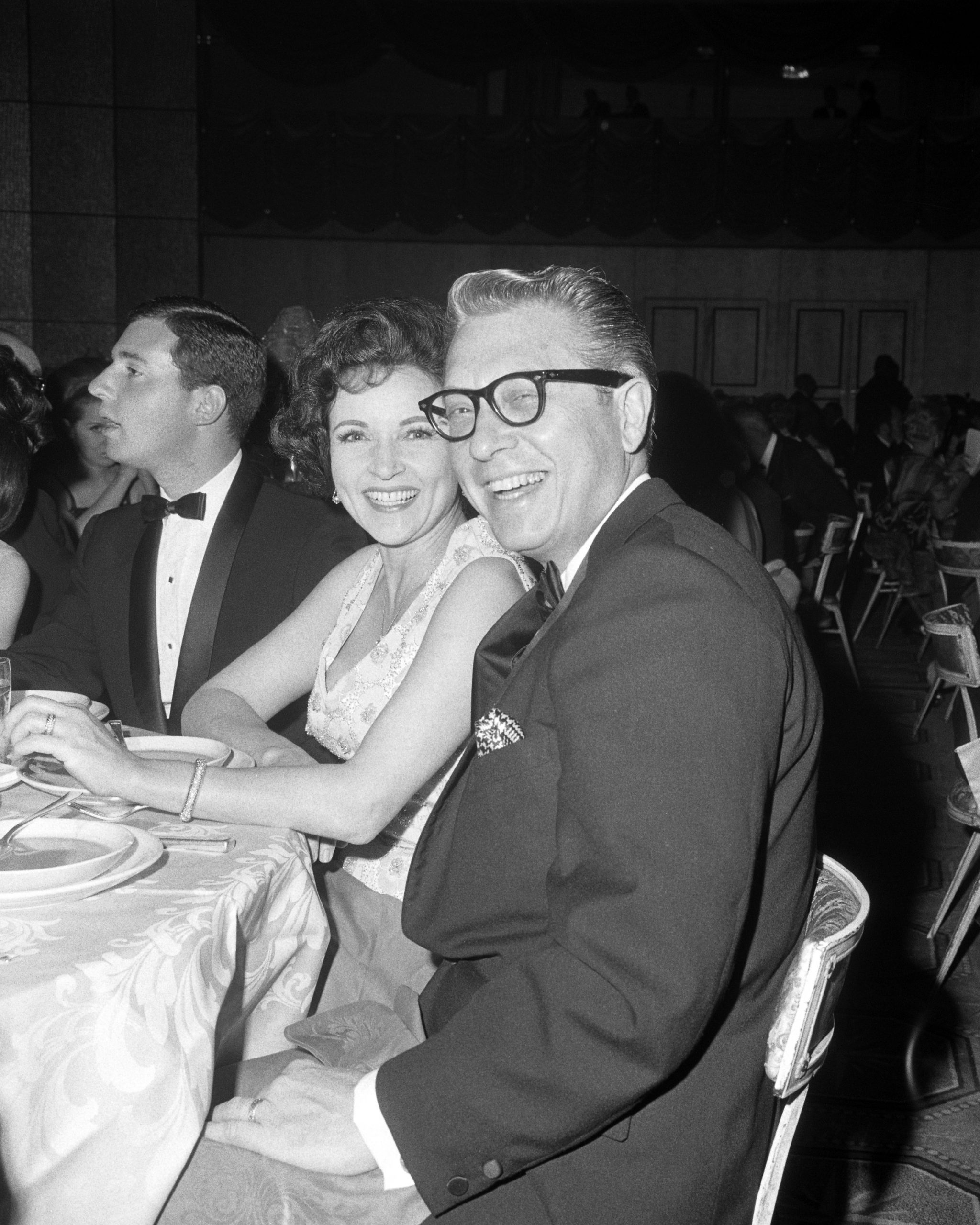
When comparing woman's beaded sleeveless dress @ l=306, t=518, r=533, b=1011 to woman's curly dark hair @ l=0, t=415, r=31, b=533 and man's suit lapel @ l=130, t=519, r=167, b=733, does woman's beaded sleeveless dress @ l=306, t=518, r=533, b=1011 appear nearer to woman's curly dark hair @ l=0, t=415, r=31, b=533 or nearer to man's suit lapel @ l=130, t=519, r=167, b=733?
man's suit lapel @ l=130, t=519, r=167, b=733

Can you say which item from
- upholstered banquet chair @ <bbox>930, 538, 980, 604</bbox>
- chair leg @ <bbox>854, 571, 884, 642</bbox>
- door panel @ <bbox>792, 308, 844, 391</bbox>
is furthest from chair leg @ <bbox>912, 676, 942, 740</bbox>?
door panel @ <bbox>792, 308, 844, 391</bbox>

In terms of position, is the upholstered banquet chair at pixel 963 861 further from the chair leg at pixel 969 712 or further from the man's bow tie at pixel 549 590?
the man's bow tie at pixel 549 590

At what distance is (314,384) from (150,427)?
0.70m

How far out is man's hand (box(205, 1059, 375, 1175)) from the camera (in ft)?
3.98

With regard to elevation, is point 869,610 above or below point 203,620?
below

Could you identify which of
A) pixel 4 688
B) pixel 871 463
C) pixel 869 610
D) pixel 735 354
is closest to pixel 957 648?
pixel 4 688

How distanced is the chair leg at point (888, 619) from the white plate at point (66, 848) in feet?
24.1

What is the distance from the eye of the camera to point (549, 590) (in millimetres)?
1449

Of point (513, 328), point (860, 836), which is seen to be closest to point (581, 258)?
point (860, 836)

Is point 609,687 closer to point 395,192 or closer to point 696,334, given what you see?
point 395,192

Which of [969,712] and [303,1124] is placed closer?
[303,1124]

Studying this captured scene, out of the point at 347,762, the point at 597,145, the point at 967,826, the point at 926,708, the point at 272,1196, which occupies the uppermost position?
the point at 597,145

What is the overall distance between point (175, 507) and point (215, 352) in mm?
347

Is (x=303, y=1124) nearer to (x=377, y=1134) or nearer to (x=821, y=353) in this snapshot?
(x=377, y=1134)
